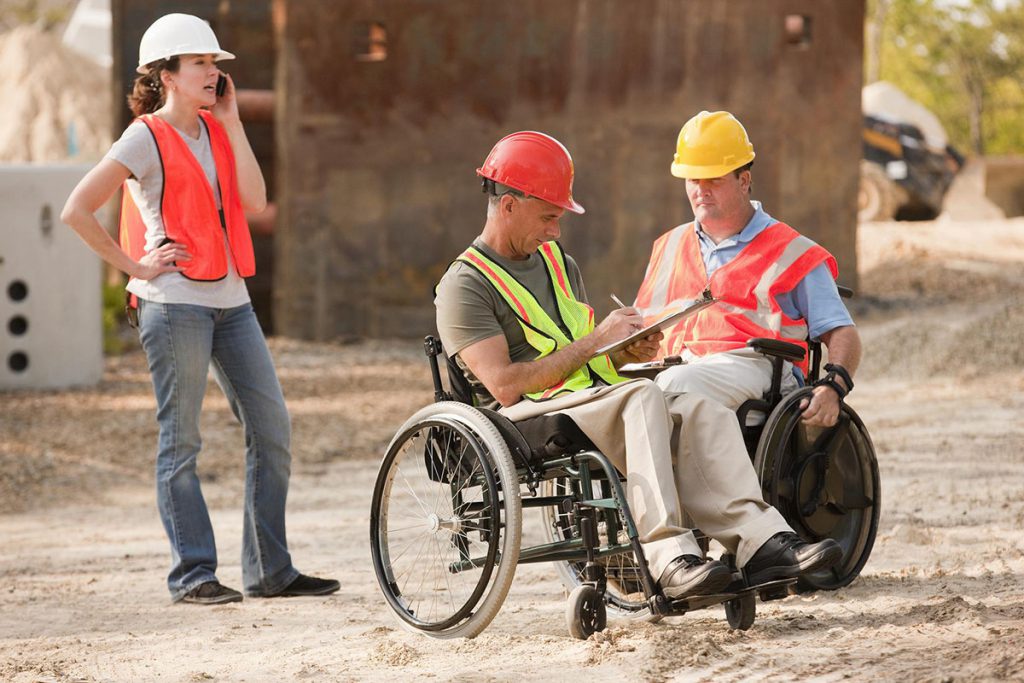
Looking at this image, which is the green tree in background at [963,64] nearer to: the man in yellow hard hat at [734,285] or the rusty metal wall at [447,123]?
the rusty metal wall at [447,123]

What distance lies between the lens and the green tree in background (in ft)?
129

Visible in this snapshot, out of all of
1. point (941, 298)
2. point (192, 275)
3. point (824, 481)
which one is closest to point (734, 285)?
point (824, 481)

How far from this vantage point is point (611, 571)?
4.84 m

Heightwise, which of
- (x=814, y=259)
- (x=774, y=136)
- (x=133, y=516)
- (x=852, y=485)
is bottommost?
(x=133, y=516)

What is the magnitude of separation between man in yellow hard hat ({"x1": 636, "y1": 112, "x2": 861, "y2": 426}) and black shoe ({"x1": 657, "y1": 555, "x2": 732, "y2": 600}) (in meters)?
0.71

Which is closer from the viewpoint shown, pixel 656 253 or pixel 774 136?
pixel 656 253

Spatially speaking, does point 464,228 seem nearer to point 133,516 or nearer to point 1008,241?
point 133,516

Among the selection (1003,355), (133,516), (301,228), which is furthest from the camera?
(301,228)

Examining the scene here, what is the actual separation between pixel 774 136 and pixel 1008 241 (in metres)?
5.53

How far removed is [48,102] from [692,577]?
33243 millimetres

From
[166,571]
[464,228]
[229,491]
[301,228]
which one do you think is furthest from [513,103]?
[166,571]

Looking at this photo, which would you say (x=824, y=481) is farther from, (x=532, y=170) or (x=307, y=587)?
(x=307, y=587)

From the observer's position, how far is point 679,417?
13.9 ft

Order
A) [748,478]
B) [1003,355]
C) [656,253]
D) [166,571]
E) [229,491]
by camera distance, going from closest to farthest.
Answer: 1. [748,478]
2. [656,253]
3. [166,571]
4. [229,491]
5. [1003,355]
